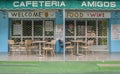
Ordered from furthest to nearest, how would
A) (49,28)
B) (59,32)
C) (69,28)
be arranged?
(69,28)
(49,28)
(59,32)

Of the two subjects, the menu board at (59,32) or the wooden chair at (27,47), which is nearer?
the wooden chair at (27,47)

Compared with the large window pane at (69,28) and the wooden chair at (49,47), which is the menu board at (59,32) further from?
A: the wooden chair at (49,47)

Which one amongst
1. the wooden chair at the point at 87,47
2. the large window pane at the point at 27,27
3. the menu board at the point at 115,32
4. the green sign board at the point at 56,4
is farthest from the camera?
the large window pane at the point at 27,27

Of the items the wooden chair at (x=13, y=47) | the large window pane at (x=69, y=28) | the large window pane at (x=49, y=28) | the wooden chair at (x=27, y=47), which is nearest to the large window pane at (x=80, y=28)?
the large window pane at (x=69, y=28)

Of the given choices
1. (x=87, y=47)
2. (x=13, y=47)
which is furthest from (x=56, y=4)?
(x=13, y=47)

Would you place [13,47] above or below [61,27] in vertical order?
below

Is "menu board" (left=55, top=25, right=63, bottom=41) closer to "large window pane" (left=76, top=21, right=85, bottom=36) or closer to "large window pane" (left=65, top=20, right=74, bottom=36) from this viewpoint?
"large window pane" (left=65, top=20, right=74, bottom=36)

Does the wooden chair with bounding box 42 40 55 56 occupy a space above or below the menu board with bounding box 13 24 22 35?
below

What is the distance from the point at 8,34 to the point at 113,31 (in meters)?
6.94

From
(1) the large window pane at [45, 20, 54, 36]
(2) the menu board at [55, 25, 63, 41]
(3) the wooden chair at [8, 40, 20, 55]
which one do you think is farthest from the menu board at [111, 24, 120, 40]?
(3) the wooden chair at [8, 40, 20, 55]

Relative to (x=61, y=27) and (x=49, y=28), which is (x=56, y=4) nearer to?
(x=61, y=27)

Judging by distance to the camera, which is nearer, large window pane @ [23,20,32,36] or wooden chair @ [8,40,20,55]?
wooden chair @ [8,40,20,55]

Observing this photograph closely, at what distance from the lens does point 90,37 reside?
22453 millimetres

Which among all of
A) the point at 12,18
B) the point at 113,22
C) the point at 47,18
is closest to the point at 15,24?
the point at 12,18
